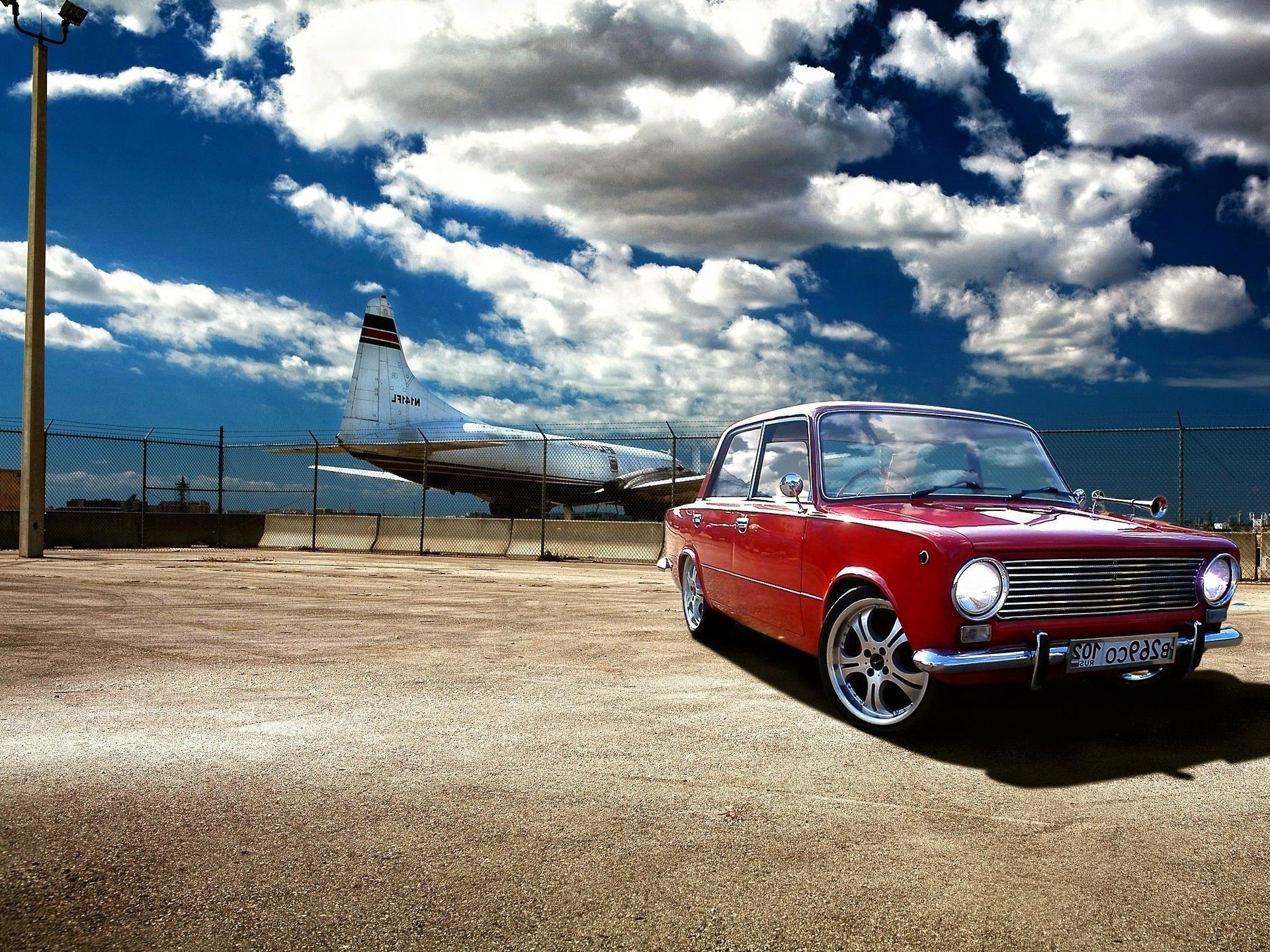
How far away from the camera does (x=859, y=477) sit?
15.8ft

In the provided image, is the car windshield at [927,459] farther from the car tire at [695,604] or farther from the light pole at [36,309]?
the light pole at [36,309]

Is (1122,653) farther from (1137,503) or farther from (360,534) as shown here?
(360,534)

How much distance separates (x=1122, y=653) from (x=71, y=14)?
19975 mm

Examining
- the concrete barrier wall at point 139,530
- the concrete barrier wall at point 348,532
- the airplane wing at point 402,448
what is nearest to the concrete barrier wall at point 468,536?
the concrete barrier wall at point 348,532

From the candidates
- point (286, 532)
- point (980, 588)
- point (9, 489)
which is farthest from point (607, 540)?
point (9, 489)

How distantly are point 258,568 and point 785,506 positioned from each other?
11285 millimetres

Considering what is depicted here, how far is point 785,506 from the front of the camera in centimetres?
492

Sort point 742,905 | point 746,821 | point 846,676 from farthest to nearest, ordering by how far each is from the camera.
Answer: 1. point 846,676
2. point 746,821
3. point 742,905

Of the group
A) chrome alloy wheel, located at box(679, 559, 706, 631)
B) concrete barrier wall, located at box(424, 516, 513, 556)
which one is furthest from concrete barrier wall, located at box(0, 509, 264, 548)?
chrome alloy wheel, located at box(679, 559, 706, 631)

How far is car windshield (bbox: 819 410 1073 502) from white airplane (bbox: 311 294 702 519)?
2106 centimetres

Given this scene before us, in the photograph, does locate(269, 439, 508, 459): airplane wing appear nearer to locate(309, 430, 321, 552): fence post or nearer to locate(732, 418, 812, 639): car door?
locate(309, 430, 321, 552): fence post

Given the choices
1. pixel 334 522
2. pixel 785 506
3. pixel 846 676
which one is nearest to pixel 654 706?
pixel 846 676

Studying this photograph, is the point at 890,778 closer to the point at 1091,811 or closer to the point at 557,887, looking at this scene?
the point at 1091,811

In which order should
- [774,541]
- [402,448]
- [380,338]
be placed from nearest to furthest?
1. [774,541]
2. [402,448]
3. [380,338]
